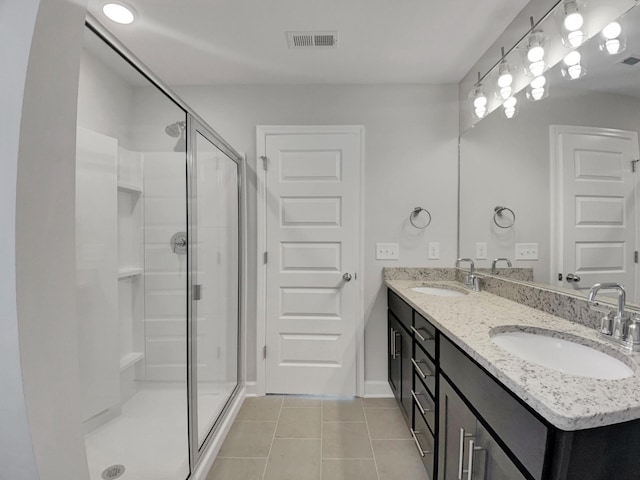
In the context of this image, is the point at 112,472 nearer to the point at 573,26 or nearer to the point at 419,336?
the point at 419,336

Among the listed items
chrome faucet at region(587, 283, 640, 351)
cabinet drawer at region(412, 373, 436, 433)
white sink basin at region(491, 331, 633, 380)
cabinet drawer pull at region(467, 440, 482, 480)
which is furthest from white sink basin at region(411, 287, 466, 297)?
cabinet drawer pull at region(467, 440, 482, 480)

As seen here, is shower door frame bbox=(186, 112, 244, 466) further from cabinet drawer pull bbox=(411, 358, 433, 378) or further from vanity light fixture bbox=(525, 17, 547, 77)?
vanity light fixture bbox=(525, 17, 547, 77)

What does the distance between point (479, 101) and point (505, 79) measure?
0.27m

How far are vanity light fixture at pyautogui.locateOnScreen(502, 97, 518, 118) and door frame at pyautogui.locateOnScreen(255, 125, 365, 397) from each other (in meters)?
0.95

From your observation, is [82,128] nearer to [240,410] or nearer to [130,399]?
[130,399]

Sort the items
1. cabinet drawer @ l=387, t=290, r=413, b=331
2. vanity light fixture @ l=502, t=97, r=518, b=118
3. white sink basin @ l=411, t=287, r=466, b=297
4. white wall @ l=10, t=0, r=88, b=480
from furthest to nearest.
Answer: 1. white sink basin @ l=411, t=287, r=466, b=297
2. cabinet drawer @ l=387, t=290, r=413, b=331
3. vanity light fixture @ l=502, t=97, r=518, b=118
4. white wall @ l=10, t=0, r=88, b=480

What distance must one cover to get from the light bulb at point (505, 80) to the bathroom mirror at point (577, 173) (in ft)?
0.47

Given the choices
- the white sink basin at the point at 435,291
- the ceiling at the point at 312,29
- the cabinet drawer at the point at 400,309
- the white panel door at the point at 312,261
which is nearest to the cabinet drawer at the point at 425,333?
the cabinet drawer at the point at 400,309

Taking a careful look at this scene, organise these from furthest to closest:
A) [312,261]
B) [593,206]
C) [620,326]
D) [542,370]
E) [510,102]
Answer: [312,261] < [510,102] < [593,206] < [620,326] < [542,370]

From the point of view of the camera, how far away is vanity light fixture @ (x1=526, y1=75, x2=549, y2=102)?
4.62 feet

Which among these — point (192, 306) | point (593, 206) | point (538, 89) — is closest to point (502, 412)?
point (593, 206)

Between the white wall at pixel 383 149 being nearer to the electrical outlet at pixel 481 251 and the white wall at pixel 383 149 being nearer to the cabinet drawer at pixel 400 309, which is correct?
the cabinet drawer at pixel 400 309

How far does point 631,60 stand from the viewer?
1.01 m

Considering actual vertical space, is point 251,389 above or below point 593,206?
below
